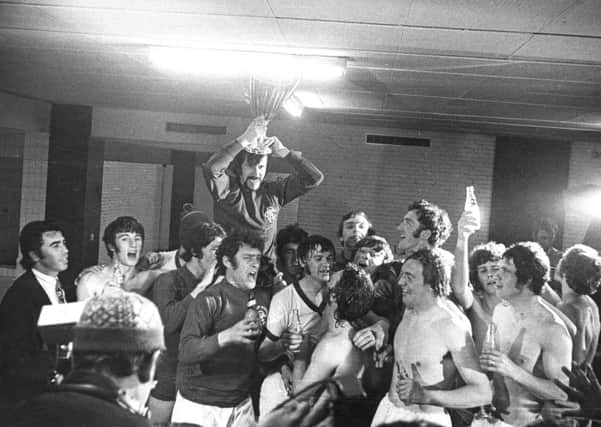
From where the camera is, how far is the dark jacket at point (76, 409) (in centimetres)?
111

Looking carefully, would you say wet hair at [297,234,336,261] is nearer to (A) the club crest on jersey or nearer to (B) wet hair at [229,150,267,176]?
(A) the club crest on jersey

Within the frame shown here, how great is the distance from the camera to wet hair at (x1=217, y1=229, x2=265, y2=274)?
240 cm

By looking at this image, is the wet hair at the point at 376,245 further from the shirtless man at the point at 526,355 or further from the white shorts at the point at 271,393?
the white shorts at the point at 271,393

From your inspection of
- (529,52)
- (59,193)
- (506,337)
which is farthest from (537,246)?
(59,193)

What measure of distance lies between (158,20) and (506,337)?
162 cm

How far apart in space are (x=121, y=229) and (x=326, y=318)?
0.89 metres

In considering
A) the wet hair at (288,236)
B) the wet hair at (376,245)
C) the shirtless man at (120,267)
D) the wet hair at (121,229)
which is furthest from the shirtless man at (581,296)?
the wet hair at (121,229)

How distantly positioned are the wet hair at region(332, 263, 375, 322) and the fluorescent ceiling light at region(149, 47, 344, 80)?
0.91 m

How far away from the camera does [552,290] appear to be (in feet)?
7.80

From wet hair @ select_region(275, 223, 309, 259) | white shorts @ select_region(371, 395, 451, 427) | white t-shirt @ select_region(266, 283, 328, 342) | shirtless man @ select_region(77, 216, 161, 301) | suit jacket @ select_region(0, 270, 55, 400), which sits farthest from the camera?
wet hair @ select_region(275, 223, 309, 259)

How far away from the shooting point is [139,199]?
2635 mm

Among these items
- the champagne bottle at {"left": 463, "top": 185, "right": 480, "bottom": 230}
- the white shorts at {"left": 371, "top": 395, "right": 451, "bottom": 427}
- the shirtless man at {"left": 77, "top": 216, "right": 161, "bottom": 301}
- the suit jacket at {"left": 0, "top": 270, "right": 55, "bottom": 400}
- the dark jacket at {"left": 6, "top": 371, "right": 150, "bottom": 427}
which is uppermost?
the champagne bottle at {"left": 463, "top": 185, "right": 480, "bottom": 230}

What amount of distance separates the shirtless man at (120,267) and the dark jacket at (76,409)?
36.1 inches

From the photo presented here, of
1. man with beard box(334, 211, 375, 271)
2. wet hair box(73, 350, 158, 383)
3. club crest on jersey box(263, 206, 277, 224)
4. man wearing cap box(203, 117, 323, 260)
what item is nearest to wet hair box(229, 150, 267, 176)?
man wearing cap box(203, 117, 323, 260)
